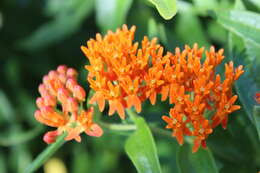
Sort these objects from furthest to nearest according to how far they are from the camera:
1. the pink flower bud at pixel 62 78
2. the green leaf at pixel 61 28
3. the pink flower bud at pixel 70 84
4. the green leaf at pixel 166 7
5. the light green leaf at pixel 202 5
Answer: the green leaf at pixel 61 28, the light green leaf at pixel 202 5, the pink flower bud at pixel 62 78, the pink flower bud at pixel 70 84, the green leaf at pixel 166 7

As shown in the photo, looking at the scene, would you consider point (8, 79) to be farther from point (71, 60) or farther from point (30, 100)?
point (71, 60)

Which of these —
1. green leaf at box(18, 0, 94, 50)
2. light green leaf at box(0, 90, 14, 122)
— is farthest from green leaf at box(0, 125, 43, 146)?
green leaf at box(18, 0, 94, 50)


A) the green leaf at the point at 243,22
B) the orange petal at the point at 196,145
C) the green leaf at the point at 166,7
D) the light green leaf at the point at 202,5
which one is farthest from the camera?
the light green leaf at the point at 202,5

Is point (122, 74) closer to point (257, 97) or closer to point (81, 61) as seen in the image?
point (257, 97)

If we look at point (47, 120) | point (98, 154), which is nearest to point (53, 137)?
point (47, 120)

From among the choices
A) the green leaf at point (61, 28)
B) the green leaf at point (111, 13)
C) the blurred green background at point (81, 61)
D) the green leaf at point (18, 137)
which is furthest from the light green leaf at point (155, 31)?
the green leaf at point (18, 137)

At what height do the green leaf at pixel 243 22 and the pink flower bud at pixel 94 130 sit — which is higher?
the green leaf at pixel 243 22

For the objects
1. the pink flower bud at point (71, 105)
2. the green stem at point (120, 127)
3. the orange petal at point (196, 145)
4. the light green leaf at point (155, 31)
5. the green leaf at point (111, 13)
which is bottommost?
the orange petal at point (196, 145)

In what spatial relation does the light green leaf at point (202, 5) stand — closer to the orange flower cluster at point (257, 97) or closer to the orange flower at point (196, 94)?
the orange flower at point (196, 94)
